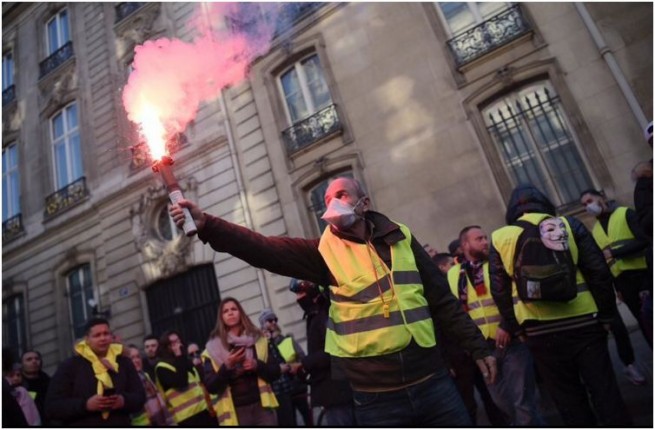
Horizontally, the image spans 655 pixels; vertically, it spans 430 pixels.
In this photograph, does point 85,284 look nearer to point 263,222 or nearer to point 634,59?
point 263,222

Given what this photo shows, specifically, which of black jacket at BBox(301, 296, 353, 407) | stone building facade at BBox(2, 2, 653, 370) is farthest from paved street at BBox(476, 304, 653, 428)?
stone building facade at BBox(2, 2, 653, 370)

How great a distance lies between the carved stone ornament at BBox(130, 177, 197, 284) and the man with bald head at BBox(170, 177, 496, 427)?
8.86 m

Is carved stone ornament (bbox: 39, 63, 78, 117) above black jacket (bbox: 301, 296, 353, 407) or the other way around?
above

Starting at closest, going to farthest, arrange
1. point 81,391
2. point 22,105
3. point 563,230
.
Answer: point 563,230, point 81,391, point 22,105

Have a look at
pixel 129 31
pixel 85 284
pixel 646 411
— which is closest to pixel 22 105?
pixel 129 31

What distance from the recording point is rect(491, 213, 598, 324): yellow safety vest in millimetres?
2826

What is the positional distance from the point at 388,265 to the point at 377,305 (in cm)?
24

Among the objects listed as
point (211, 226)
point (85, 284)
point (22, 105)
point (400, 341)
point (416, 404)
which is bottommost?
point (416, 404)

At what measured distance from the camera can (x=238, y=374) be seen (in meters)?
3.67

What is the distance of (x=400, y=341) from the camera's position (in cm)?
204

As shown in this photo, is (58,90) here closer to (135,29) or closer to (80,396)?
(135,29)

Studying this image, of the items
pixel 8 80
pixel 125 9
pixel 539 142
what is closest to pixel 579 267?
pixel 539 142

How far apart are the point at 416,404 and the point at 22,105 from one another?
17718 millimetres

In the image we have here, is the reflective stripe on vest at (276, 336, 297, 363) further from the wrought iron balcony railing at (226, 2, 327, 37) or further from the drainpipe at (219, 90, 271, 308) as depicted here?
the wrought iron balcony railing at (226, 2, 327, 37)
